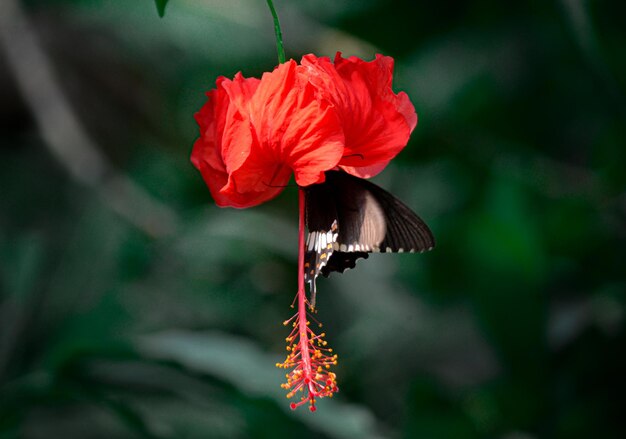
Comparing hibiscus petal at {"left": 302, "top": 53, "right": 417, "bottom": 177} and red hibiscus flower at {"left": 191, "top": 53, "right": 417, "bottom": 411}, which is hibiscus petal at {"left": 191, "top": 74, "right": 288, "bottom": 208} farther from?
hibiscus petal at {"left": 302, "top": 53, "right": 417, "bottom": 177}

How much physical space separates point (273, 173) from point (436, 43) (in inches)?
73.5

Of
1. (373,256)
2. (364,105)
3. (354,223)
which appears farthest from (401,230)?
(373,256)

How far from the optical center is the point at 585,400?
2654 mm

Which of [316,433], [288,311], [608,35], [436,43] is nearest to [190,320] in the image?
[288,311]

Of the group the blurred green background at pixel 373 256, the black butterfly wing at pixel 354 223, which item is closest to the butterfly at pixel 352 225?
the black butterfly wing at pixel 354 223

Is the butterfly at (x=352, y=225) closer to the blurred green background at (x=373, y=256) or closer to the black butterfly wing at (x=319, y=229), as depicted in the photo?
the black butterfly wing at (x=319, y=229)

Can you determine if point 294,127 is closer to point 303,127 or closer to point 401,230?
point 303,127

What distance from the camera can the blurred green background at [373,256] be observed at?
7.65ft

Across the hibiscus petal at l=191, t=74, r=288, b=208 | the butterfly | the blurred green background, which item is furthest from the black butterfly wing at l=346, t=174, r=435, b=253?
the blurred green background

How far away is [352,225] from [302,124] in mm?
142

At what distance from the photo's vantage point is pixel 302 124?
3.69 ft

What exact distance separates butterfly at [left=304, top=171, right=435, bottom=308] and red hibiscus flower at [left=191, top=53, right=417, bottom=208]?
0.14 feet

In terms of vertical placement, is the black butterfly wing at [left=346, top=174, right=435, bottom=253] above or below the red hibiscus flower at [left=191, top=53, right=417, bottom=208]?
below

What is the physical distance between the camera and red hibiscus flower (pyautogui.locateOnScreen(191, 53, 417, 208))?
111cm
